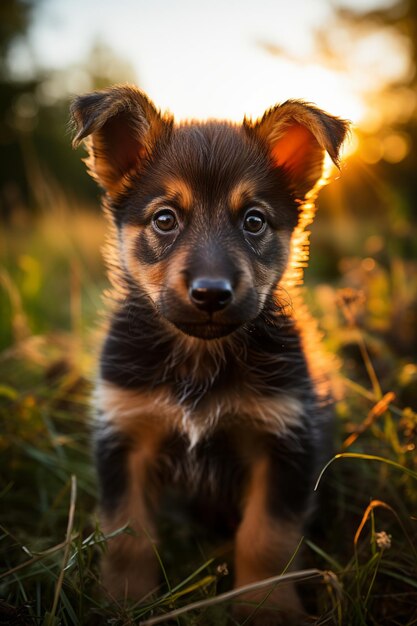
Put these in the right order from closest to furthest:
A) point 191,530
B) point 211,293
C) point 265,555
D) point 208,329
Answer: point 211,293
point 208,329
point 265,555
point 191,530

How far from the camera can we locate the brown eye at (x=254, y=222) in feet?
9.23

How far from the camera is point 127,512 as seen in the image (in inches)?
109

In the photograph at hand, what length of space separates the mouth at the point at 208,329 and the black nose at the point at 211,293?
121 millimetres

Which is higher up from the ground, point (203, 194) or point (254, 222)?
point (203, 194)

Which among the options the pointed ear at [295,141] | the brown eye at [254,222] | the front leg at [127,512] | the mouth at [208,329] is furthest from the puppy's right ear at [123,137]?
the front leg at [127,512]

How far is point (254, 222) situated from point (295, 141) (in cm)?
57

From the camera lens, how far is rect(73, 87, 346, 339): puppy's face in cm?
247

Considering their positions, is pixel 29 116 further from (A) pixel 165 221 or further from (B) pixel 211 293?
(B) pixel 211 293

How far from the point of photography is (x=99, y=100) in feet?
8.59

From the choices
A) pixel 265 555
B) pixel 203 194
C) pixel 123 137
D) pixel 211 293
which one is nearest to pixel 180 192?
pixel 203 194

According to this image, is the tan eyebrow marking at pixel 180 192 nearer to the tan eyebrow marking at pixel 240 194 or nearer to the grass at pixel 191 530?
the tan eyebrow marking at pixel 240 194

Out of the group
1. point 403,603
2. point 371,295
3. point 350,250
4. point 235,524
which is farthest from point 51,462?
point 350,250

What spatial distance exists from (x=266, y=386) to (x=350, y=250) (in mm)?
8931

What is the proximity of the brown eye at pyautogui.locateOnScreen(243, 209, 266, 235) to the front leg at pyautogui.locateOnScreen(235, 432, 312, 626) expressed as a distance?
109cm
